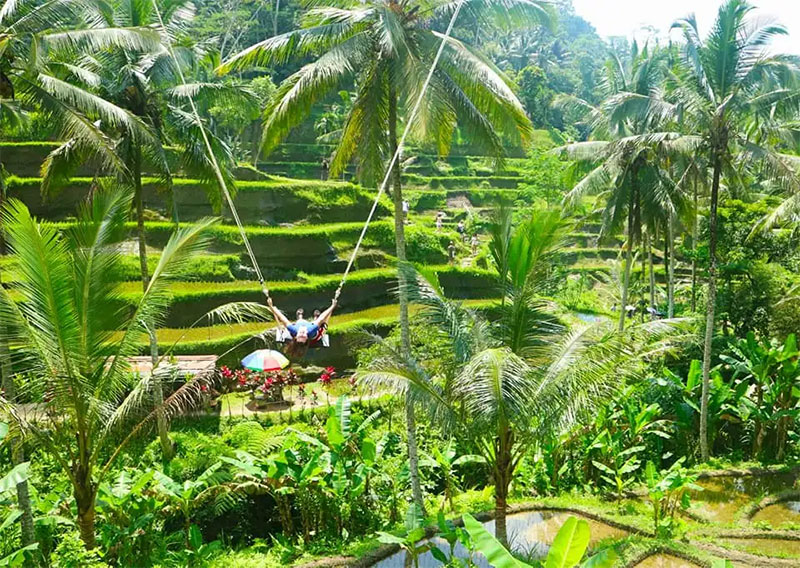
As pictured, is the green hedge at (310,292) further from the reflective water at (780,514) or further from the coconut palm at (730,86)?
the reflective water at (780,514)

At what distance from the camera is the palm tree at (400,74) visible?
7953mm

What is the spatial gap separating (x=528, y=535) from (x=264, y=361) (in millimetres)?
4732

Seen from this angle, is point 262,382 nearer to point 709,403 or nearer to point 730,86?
point 709,403

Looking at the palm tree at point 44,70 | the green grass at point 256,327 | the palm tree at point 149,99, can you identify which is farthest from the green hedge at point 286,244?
the palm tree at point 44,70

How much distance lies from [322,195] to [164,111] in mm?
10843

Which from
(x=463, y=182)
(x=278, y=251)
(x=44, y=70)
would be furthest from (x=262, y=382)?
(x=463, y=182)

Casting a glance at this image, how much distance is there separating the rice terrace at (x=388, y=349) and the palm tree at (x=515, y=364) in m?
0.03

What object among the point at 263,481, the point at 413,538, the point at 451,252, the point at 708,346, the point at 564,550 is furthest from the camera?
the point at 451,252

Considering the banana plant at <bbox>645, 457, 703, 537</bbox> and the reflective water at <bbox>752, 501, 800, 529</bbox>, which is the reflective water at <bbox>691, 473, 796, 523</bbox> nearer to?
the reflective water at <bbox>752, 501, 800, 529</bbox>

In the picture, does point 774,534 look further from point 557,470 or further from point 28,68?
point 28,68

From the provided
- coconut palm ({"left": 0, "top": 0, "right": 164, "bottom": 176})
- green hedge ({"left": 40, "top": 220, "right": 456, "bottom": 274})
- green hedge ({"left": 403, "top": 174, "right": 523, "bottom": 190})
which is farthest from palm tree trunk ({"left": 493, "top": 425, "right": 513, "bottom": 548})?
green hedge ({"left": 403, "top": 174, "right": 523, "bottom": 190})

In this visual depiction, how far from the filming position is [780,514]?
9.95 meters

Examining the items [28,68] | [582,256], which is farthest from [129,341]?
[582,256]

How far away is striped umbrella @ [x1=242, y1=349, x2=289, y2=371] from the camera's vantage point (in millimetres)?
10516
